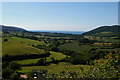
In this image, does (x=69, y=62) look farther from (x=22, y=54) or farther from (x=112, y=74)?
(x=112, y=74)

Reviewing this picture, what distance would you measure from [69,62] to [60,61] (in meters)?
1.58

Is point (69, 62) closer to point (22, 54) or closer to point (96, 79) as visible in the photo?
point (22, 54)

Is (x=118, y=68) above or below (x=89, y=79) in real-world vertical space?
above

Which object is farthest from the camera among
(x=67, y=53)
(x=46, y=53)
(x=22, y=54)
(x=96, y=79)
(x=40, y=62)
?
(x=67, y=53)

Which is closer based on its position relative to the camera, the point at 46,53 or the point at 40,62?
the point at 40,62

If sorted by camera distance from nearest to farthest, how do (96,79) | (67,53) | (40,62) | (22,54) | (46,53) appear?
(96,79)
(40,62)
(22,54)
(46,53)
(67,53)

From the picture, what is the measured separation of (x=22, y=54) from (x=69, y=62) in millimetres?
7942

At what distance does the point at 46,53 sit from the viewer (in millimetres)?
30922

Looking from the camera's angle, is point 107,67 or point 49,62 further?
point 49,62

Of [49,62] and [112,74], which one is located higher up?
[112,74]

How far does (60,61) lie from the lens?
28.6 m

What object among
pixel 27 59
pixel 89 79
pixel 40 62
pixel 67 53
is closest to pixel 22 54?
pixel 27 59

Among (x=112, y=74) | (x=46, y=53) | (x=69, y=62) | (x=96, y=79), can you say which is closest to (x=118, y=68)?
(x=112, y=74)

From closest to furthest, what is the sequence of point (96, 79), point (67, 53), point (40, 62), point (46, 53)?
1. point (96, 79)
2. point (40, 62)
3. point (46, 53)
4. point (67, 53)
